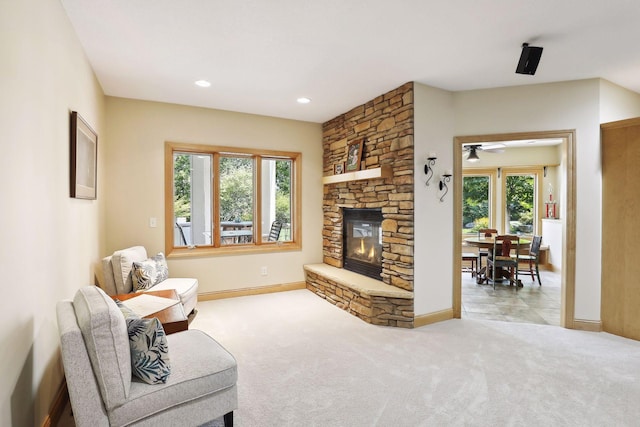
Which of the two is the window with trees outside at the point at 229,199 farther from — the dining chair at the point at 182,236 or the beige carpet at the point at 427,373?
the beige carpet at the point at 427,373

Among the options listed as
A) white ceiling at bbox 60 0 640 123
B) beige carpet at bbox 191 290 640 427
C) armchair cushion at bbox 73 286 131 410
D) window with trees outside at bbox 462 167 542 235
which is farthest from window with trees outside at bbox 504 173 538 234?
armchair cushion at bbox 73 286 131 410

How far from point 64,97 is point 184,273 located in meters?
2.64

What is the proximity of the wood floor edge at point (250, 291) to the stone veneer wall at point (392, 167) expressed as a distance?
84 centimetres

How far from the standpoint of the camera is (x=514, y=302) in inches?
180

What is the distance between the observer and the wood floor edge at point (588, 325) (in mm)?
3463

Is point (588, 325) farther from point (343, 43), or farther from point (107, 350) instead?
point (107, 350)

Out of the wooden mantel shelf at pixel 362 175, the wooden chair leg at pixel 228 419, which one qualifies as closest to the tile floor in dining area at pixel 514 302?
the wooden mantel shelf at pixel 362 175

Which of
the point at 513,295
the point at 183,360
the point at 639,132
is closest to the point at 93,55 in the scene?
the point at 183,360

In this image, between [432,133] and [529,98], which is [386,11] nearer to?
[432,133]

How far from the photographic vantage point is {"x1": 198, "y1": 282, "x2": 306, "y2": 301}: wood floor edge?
4520mm

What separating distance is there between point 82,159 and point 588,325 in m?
5.02

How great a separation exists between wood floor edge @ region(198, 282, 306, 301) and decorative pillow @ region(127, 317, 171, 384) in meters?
2.89

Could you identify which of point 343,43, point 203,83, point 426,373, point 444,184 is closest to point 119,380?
point 426,373

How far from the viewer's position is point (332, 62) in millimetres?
3062
